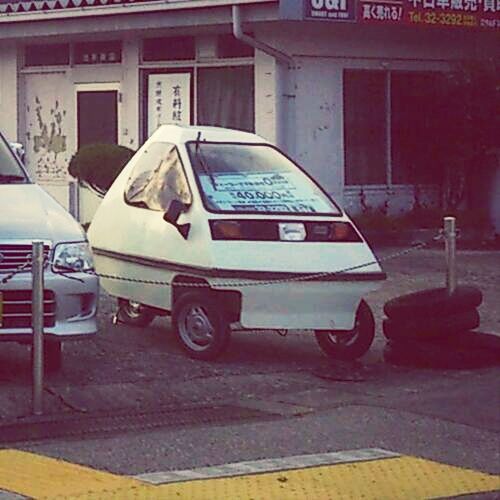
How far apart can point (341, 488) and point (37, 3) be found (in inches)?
640

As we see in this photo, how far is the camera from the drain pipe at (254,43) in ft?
67.7

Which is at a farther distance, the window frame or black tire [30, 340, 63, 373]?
the window frame

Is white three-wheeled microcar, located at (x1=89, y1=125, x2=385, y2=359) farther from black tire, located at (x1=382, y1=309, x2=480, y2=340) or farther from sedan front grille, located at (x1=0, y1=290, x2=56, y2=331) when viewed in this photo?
sedan front grille, located at (x1=0, y1=290, x2=56, y2=331)

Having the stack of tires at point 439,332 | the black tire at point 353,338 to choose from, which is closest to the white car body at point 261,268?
the black tire at point 353,338

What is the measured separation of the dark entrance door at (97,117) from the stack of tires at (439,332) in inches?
489

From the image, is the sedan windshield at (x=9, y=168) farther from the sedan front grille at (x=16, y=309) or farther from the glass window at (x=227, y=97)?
the glass window at (x=227, y=97)

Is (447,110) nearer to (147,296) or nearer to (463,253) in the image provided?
(463,253)

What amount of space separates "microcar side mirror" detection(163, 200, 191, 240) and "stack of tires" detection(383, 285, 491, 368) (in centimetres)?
170

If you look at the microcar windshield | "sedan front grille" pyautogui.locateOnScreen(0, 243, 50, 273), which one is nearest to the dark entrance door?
the microcar windshield

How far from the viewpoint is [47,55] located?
25062 mm

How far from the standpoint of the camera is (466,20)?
70.0 ft

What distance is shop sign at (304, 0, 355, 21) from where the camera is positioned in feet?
65.1

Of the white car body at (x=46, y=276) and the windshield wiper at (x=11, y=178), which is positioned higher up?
the windshield wiper at (x=11, y=178)

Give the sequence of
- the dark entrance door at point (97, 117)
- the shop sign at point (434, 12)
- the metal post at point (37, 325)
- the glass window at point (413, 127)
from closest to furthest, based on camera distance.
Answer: the metal post at point (37, 325)
the shop sign at point (434, 12)
the glass window at point (413, 127)
the dark entrance door at point (97, 117)
